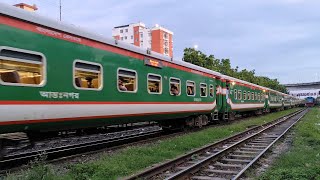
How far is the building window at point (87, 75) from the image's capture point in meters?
9.22

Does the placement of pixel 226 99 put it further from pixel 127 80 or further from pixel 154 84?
pixel 127 80

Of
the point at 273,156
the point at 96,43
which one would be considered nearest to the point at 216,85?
the point at 273,156

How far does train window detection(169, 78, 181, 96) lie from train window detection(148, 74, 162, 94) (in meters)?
0.98

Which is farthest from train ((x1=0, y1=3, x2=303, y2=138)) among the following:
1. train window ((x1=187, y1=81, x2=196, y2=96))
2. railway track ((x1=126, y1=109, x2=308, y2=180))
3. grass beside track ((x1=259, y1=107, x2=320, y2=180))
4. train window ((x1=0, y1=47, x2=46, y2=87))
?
grass beside track ((x1=259, y1=107, x2=320, y2=180))

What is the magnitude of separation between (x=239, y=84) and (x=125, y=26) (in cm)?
9326

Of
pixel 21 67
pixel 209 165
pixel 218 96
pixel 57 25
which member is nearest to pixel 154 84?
pixel 209 165

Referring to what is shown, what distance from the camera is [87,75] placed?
9656mm

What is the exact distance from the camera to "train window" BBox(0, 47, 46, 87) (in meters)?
7.26

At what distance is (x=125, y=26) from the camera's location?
11694 centimetres

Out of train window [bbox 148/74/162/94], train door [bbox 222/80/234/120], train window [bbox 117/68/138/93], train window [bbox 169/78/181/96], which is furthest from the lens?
train door [bbox 222/80/234/120]

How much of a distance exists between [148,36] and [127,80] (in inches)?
4079

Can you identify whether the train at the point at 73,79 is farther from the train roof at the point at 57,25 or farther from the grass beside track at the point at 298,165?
the grass beside track at the point at 298,165

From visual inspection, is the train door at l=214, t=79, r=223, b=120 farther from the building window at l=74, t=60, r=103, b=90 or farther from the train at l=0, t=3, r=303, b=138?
the building window at l=74, t=60, r=103, b=90

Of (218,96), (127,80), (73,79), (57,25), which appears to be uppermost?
(57,25)
